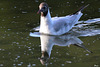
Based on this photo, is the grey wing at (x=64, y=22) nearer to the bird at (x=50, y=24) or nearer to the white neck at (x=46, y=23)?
the bird at (x=50, y=24)

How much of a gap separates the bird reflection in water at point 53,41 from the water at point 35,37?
97mm

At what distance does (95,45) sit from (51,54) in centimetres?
124

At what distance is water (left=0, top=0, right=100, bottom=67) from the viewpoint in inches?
277

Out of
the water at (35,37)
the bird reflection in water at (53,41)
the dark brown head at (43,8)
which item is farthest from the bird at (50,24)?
the water at (35,37)

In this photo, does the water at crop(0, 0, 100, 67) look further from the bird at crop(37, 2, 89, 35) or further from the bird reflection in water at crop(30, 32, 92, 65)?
the bird at crop(37, 2, 89, 35)

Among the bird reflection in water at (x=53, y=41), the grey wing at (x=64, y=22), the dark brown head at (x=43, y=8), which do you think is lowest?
the bird reflection in water at (x=53, y=41)

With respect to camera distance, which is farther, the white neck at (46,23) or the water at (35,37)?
the white neck at (46,23)

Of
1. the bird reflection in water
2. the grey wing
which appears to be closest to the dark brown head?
the grey wing

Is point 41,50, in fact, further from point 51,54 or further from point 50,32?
point 50,32

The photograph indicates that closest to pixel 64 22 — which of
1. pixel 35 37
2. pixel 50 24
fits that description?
pixel 50 24

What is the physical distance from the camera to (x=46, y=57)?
24.2 feet

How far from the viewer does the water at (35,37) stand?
23.1 ft

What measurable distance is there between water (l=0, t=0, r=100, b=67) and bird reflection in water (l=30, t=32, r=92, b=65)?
97 millimetres

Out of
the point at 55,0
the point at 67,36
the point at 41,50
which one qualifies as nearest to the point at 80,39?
the point at 67,36
